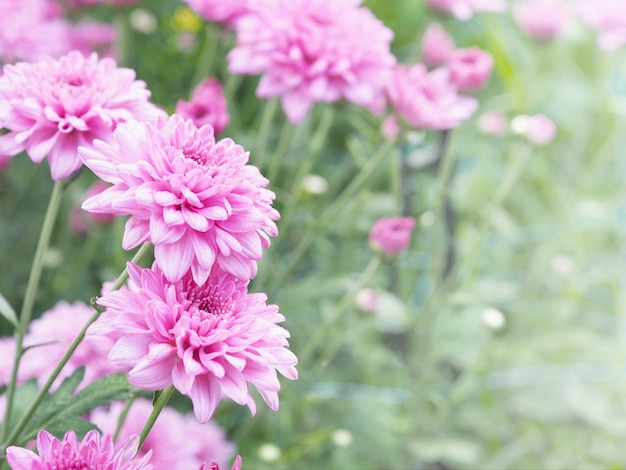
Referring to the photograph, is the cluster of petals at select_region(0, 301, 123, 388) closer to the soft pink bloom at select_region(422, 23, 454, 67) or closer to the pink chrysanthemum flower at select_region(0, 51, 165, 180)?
the pink chrysanthemum flower at select_region(0, 51, 165, 180)

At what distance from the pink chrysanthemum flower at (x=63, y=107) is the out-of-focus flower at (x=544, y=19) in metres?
0.74

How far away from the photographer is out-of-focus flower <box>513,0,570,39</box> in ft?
3.34

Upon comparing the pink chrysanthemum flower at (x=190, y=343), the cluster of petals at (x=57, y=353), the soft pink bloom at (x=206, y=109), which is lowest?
the cluster of petals at (x=57, y=353)

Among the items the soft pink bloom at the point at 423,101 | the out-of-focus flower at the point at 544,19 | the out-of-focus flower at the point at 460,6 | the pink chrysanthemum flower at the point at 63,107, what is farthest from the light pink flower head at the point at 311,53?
the out-of-focus flower at the point at 544,19

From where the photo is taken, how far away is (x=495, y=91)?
4.66 feet

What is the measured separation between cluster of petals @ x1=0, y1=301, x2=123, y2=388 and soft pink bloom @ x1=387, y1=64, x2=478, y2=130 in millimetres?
300

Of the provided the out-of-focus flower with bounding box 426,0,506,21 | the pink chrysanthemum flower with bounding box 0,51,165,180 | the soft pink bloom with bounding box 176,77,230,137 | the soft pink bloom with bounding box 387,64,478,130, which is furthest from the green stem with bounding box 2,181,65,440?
the out-of-focus flower with bounding box 426,0,506,21

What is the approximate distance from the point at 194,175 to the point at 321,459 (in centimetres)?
55

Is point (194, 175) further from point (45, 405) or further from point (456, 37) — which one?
point (456, 37)

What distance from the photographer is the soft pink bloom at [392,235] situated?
0.68 metres

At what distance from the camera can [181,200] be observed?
0.33m

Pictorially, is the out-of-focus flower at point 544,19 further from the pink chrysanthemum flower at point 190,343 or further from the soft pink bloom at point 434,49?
the pink chrysanthemum flower at point 190,343

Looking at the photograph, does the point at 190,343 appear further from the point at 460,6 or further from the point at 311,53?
the point at 460,6

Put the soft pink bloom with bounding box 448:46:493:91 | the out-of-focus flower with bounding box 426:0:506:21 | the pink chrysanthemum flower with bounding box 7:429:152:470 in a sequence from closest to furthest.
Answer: the pink chrysanthemum flower with bounding box 7:429:152:470, the soft pink bloom with bounding box 448:46:493:91, the out-of-focus flower with bounding box 426:0:506:21
